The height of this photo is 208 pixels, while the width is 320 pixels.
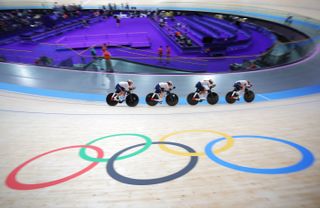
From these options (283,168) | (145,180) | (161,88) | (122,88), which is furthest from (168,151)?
(122,88)

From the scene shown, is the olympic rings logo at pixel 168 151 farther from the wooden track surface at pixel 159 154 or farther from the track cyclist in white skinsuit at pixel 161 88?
the track cyclist in white skinsuit at pixel 161 88

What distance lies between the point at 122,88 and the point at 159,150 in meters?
3.10

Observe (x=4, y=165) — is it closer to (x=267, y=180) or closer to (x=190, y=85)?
(x=267, y=180)

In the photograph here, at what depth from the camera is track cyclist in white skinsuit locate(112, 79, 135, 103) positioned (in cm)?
680

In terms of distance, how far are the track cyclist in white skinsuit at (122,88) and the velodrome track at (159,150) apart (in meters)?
0.36


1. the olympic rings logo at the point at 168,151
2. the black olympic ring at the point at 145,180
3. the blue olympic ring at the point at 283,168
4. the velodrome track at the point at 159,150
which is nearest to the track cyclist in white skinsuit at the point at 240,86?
the velodrome track at the point at 159,150

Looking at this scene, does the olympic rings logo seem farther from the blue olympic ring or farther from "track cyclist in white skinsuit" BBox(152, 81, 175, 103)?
"track cyclist in white skinsuit" BBox(152, 81, 175, 103)

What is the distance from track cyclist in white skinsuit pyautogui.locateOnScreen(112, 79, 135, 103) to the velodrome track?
1.20 ft

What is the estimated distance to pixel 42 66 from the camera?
10688mm

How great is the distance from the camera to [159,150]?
168 inches

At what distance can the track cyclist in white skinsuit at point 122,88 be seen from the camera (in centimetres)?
680

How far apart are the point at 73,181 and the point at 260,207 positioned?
2568mm

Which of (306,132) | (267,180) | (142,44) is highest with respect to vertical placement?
(267,180)

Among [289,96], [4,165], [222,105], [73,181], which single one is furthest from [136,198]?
[289,96]
